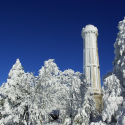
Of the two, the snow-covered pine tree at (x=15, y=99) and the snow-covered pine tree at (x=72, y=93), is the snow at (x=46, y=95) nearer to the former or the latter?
the snow-covered pine tree at (x=15, y=99)

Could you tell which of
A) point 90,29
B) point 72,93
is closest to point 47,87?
point 72,93

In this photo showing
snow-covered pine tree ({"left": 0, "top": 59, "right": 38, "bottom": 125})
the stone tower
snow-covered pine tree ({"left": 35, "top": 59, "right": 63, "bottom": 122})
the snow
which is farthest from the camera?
the stone tower

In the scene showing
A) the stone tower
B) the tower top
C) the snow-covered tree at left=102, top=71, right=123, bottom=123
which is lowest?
the snow-covered tree at left=102, top=71, right=123, bottom=123

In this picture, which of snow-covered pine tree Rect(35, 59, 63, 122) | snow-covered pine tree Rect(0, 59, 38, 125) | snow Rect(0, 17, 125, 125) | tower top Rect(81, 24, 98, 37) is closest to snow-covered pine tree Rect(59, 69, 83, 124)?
snow Rect(0, 17, 125, 125)

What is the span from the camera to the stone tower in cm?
2717

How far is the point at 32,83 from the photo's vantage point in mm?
16531

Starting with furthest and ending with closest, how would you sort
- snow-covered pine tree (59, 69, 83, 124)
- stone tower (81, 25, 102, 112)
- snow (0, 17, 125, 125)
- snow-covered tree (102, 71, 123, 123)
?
stone tower (81, 25, 102, 112) → snow-covered pine tree (59, 69, 83, 124) → snow (0, 17, 125, 125) → snow-covered tree (102, 71, 123, 123)

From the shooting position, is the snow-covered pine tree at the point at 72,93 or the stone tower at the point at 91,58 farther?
the stone tower at the point at 91,58

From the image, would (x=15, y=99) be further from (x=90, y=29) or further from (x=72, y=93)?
(x=90, y=29)

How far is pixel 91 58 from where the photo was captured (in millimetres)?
28609

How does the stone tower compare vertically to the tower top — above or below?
below

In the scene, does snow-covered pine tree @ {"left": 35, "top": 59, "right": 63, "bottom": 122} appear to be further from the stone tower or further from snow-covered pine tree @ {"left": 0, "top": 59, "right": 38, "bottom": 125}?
the stone tower

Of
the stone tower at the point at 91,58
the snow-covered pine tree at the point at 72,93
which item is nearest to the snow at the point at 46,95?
the snow-covered pine tree at the point at 72,93

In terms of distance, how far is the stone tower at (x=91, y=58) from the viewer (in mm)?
27175
